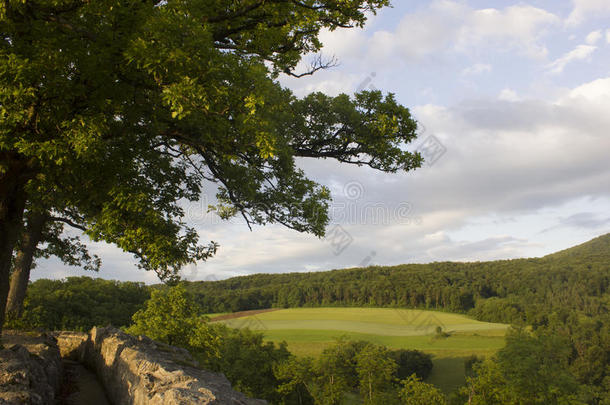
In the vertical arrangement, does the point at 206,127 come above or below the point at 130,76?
below

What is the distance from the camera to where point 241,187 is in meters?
14.0

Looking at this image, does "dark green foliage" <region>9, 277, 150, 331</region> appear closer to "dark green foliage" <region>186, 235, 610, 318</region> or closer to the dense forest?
the dense forest

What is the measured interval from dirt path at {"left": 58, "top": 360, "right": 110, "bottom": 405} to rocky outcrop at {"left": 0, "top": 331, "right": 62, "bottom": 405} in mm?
346

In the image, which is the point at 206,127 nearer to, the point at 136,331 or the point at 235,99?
the point at 235,99

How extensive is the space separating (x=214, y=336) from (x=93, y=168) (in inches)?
860

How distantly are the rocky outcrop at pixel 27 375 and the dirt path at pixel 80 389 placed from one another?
0.35 meters

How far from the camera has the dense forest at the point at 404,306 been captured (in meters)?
40.1

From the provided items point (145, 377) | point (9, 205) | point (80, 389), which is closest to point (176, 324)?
point (80, 389)

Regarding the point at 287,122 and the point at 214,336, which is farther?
the point at 214,336

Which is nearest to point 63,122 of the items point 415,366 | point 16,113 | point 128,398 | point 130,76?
point 16,113

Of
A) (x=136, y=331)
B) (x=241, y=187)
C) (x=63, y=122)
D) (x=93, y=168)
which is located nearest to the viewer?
(x=63, y=122)

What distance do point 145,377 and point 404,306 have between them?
109 metres

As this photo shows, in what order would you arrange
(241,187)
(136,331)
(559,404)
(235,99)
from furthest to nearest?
(559,404) < (136,331) < (241,187) < (235,99)

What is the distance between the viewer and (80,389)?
1048cm
